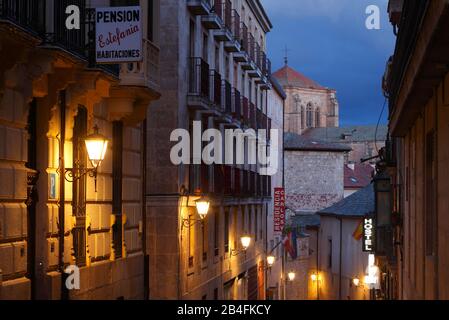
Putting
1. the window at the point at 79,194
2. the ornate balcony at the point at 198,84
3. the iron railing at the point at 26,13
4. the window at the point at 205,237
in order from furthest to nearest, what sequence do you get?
1. the window at the point at 205,237
2. the ornate balcony at the point at 198,84
3. the window at the point at 79,194
4. the iron railing at the point at 26,13

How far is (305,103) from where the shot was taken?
369 ft

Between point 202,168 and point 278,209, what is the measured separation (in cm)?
2054

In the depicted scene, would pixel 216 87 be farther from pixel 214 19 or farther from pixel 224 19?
pixel 224 19

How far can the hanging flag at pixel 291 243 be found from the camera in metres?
46.9

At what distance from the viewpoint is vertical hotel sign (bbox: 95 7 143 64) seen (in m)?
12.4

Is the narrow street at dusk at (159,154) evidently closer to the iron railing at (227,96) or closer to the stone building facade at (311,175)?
the iron railing at (227,96)

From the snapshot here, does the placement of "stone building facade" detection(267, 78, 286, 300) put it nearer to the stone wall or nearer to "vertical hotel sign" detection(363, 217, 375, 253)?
"vertical hotel sign" detection(363, 217, 375, 253)

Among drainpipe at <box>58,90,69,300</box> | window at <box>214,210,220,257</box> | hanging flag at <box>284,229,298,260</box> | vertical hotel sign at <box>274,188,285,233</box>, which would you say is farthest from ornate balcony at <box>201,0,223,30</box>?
hanging flag at <box>284,229,298,260</box>

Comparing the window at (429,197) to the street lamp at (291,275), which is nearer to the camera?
the window at (429,197)

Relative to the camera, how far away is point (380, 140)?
104625 millimetres

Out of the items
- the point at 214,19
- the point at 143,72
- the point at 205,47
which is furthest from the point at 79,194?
the point at 205,47

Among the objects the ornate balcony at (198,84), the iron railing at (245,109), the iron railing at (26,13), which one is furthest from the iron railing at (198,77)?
the iron railing at (26,13)

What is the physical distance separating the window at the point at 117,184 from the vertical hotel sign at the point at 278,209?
27.8 metres
